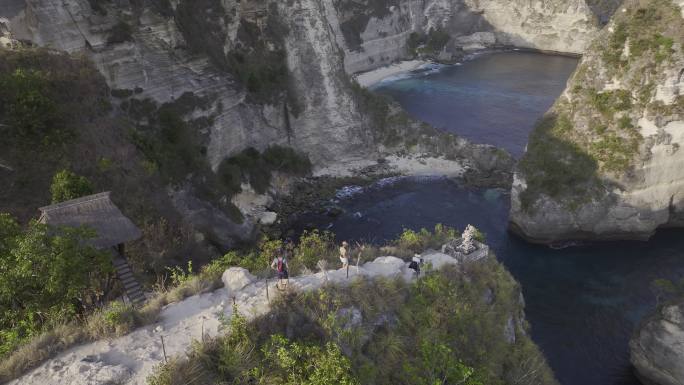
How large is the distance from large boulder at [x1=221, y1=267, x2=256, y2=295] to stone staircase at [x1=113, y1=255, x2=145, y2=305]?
4147 millimetres

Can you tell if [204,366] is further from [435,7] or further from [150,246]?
[435,7]

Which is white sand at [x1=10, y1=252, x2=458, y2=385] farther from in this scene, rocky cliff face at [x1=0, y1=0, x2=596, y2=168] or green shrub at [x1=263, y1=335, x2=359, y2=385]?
rocky cliff face at [x1=0, y1=0, x2=596, y2=168]

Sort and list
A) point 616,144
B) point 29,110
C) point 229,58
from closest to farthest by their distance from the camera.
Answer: point 29,110 < point 616,144 < point 229,58

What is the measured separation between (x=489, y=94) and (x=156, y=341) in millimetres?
76976

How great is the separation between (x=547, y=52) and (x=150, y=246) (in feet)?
365

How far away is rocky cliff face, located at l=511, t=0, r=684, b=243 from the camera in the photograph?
37.0 m

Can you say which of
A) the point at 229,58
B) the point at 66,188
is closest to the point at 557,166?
the point at 229,58

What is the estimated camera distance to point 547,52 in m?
109

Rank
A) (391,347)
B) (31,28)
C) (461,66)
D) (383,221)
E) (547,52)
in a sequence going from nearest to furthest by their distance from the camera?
(391,347) < (31,28) < (383,221) < (461,66) < (547,52)

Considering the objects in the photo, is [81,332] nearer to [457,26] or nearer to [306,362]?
[306,362]

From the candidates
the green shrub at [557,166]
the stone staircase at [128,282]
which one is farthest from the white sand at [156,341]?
the green shrub at [557,166]

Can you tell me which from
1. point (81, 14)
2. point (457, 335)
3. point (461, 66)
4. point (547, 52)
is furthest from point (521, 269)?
point (547, 52)

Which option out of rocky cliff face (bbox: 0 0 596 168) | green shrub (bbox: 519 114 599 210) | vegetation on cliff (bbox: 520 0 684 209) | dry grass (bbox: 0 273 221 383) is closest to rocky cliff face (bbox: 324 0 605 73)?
rocky cliff face (bbox: 0 0 596 168)

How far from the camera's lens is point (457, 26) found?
118 metres
